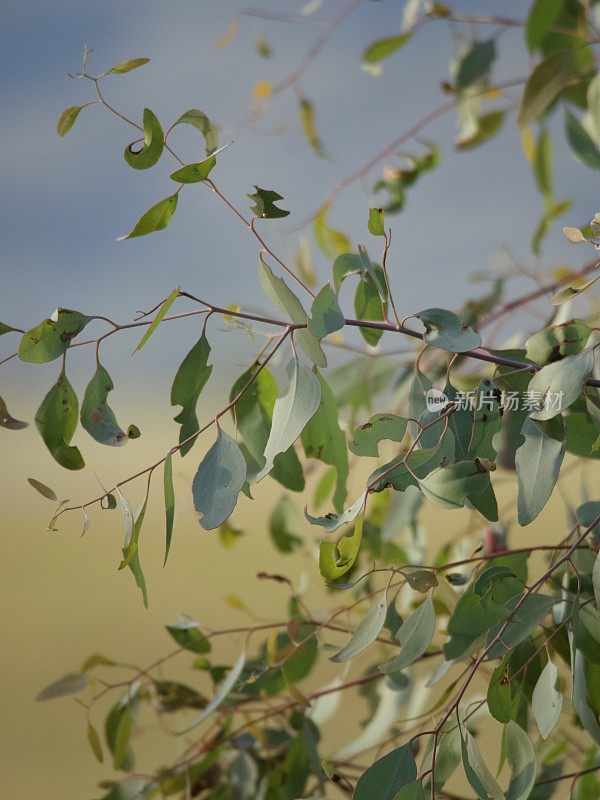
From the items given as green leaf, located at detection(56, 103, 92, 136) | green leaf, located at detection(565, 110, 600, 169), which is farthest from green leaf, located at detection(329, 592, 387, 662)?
green leaf, located at detection(565, 110, 600, 169)

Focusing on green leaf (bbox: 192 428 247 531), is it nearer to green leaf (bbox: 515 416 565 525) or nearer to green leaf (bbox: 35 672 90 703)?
green leaf (bbox: 515 416 565 525)

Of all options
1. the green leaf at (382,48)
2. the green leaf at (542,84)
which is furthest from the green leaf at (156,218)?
the green leaf at (382,48)

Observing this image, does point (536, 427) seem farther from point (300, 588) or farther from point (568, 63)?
point (300, 588)

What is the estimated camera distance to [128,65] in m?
0.43

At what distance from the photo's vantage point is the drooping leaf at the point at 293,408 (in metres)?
0.41

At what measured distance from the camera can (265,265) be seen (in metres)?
0.42

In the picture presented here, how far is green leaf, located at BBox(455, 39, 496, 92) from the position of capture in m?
0.85

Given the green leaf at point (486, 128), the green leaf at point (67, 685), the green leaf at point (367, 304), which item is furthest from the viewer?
the green leaf at point (486, 128)

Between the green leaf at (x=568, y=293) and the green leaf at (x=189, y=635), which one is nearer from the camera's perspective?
the green leaf at (x=568, y=293)

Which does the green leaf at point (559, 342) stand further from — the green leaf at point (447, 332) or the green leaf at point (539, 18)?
the green leaf at point (539, 18)

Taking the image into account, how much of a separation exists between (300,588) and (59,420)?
520mm

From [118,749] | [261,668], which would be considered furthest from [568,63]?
[118,749]

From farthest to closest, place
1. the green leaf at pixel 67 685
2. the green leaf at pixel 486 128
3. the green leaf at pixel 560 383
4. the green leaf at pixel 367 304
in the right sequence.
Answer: the green leaf at pixel 486 128 < the green leaf at pixel 67 685 < the green leaf at pixel 367 304 < the green leaf at pixel 560 383

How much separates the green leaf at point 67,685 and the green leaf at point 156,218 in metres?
0.46
